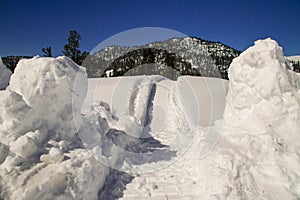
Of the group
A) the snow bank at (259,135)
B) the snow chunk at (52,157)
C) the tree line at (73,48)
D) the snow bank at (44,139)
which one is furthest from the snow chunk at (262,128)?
the tree line at (73,48)

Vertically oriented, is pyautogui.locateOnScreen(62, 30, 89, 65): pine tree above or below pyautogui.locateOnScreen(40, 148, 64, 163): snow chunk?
above

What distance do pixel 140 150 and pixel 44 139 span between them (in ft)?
11.6

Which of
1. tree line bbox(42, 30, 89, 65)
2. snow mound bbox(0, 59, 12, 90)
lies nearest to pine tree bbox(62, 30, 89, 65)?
tree line bbox(42, 30, 89, 65)

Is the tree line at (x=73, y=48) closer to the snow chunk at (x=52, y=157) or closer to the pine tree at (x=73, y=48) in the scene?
the pine tree at (x=73, y=48)

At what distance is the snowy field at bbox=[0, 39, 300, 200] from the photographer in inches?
157

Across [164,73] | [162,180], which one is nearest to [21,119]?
[162,180]

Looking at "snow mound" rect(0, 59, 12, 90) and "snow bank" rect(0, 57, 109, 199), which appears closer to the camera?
"snow bank" rect(0, 57, 109, 199)

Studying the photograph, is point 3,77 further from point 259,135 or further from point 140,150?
point 259,135

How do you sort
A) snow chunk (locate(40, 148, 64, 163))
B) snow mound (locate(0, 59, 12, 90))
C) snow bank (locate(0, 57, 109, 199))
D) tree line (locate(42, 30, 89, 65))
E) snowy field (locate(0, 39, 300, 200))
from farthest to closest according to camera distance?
tree line (locate(42, 30, 89, 65)) → snow mound (locate(0, 59, 12, 90)) → snow chunk (locate(40, 148, 64, 163)) → snowy field (locate(0, 39, 300, 200)) → snow bank (locate(0, 57, 109, 199))

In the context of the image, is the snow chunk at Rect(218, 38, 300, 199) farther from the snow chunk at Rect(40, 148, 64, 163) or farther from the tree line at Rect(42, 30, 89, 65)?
the tree line at Rect(42, 30, 89, 65)

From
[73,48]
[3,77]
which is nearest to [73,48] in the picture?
[73,48]

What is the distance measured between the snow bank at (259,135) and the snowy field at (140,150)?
18 mm

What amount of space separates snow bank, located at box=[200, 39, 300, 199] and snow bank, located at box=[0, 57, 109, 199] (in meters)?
2.33

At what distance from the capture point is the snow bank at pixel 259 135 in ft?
13.2
